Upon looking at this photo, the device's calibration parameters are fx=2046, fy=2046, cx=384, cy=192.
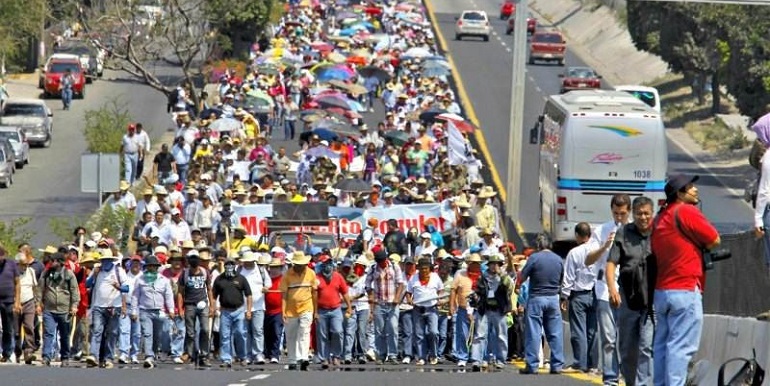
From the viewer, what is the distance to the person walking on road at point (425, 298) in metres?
26.7

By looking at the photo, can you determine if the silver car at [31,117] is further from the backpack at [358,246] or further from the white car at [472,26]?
the white car at [472,26]

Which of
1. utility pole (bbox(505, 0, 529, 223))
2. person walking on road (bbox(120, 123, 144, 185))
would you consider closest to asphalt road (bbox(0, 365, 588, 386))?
utility pole (bbox(505, 0, 529, 223))

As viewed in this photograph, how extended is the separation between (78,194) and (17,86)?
24.2 m

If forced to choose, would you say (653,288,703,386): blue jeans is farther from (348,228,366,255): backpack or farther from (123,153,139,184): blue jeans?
(123,153,139,184): blue jeans

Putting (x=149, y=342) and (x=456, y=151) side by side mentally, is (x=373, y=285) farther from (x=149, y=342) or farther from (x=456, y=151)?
(x=456, y=151)

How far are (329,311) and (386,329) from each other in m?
1.49

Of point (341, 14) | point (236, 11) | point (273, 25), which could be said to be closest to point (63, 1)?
point (236, 11)

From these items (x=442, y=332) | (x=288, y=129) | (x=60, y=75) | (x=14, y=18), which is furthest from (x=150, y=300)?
(x=60, y=75)

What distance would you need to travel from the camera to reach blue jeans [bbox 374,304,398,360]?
88.0 feet

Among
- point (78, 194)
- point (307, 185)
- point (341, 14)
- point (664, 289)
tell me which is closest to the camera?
point (664, 289)

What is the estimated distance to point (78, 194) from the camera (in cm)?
5794

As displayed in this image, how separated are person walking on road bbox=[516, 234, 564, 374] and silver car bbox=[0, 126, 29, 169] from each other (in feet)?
129

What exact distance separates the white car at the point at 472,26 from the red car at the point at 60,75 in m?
25.5

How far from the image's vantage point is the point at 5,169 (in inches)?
2301
